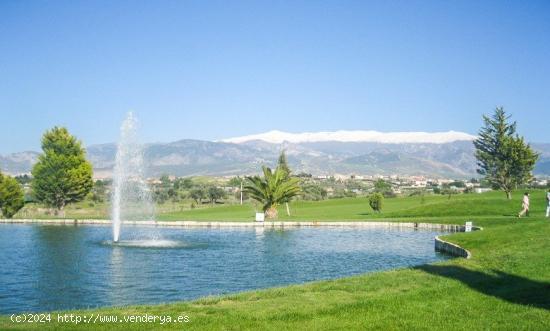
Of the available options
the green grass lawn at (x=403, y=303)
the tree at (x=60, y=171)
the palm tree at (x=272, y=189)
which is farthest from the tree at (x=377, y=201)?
the green grass lawn at (x=403, y=303)

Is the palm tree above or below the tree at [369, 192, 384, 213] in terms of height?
above

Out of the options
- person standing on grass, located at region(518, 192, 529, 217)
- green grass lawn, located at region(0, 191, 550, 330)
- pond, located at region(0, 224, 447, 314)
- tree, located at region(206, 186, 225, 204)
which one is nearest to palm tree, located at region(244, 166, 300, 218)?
pond, located at region(0, 224, 447, 314)

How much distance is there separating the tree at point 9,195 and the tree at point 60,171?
4.02 m

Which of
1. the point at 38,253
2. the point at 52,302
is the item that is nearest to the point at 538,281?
the point at 52,302

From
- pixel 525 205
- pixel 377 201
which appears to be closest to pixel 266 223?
pixel 377 201

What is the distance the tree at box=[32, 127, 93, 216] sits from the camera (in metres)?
66.2

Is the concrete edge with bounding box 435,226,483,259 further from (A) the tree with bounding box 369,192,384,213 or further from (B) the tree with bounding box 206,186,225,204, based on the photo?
(B) the tree with bounding box 206,186,225,204

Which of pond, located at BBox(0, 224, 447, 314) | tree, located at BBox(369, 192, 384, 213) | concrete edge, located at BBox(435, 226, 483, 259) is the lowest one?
pond, located at BBox(0, 224, 447, 314)

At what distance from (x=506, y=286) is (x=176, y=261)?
16830 millimetres

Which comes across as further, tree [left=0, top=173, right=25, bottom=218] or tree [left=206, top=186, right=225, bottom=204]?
tree [left=206, top=186, right=225, bottom=204]

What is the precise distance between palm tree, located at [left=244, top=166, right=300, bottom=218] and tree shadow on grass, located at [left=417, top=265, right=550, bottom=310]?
1579 inches

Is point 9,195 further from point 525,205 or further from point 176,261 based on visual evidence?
point 525,205

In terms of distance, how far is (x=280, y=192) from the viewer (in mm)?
57562

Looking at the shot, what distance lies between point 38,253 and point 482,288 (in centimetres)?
2437
